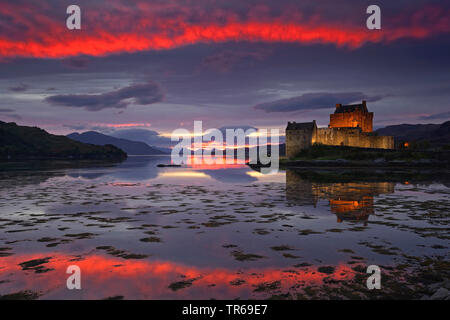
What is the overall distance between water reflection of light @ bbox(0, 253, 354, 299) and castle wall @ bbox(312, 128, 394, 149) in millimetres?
87034

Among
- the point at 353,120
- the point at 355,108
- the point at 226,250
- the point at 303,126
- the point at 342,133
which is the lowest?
the point at 226,250

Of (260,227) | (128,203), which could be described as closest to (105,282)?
(260,227)

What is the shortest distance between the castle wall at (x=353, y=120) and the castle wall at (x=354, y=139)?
7432mm

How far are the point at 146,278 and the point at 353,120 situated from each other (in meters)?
99.5

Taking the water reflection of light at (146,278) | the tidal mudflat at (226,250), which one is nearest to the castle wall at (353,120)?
the tidal mudflat at (226,250)

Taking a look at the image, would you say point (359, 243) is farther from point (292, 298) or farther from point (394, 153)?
point (394, 153)

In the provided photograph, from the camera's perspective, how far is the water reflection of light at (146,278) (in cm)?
742

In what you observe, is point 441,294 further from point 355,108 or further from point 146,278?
point 355,108

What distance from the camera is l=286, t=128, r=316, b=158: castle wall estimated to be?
3541 inches

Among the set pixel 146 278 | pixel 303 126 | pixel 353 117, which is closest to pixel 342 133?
pixel 353 117

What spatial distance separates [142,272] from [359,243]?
840cm

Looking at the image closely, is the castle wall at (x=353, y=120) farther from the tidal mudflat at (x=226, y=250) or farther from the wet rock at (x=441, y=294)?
the wet rock at (x=441, y=294)

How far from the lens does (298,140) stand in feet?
299
